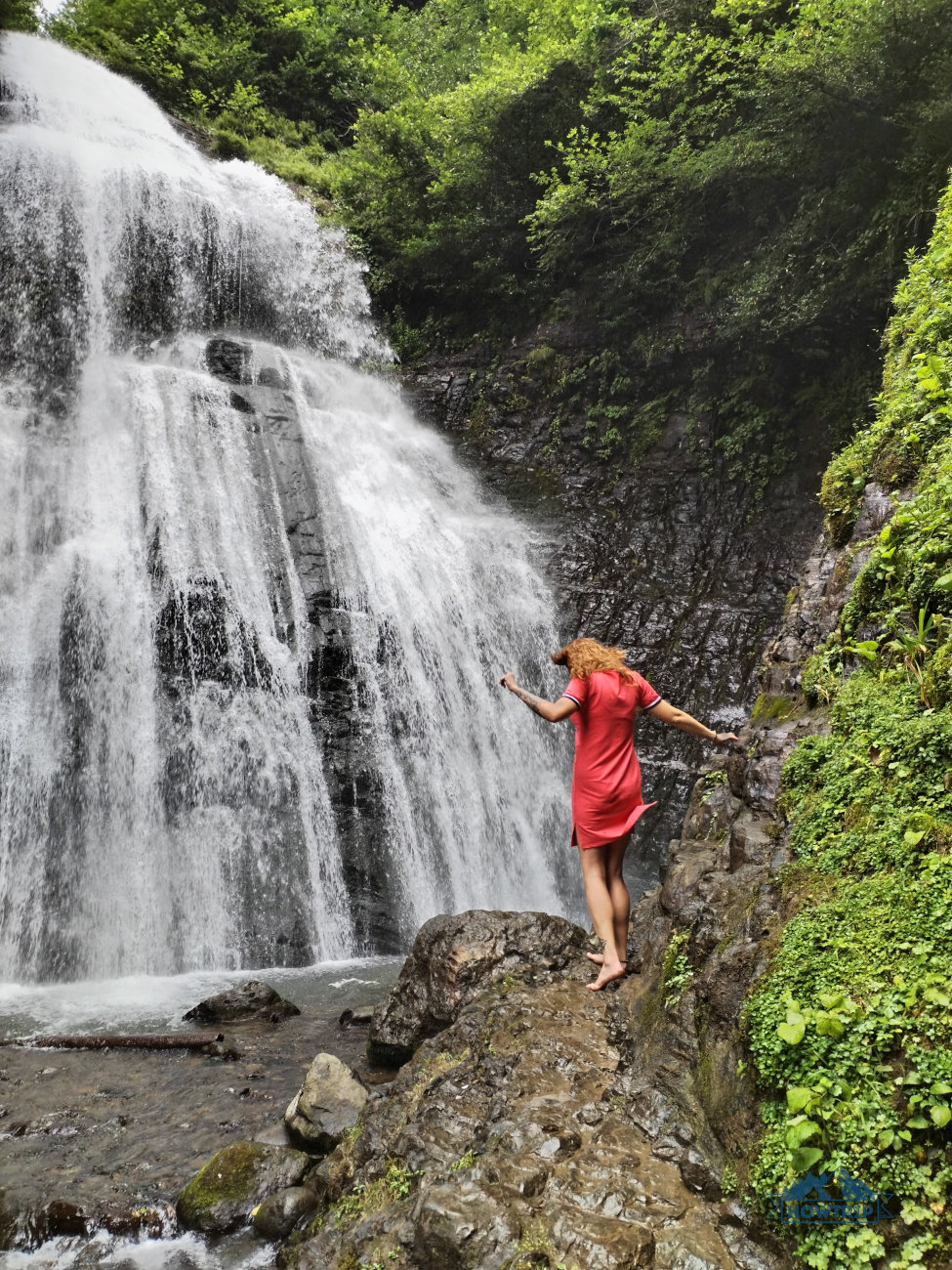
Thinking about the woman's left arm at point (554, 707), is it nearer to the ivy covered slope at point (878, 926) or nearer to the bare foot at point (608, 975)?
the ivy covered slope at point (878, 926)

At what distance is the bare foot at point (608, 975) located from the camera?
415cm

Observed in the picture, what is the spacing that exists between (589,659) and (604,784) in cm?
68

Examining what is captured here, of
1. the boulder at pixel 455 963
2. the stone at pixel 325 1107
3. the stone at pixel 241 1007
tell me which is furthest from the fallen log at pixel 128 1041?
the stone at pixel 325 1107

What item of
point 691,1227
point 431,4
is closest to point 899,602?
point 691,1227

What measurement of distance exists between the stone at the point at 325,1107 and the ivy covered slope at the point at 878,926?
7.90 ft

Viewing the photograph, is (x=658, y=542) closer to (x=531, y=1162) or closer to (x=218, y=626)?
(x=218, y=626)

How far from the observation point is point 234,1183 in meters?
3.66

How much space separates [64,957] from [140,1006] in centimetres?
157

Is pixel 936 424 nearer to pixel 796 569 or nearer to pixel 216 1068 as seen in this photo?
pixel 216 1068

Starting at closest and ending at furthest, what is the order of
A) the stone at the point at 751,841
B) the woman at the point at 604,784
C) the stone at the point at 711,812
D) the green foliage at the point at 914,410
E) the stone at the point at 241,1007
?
the stone at the point at 751,841 < the woman at the point at 604,784 < the stone at the point at 711,812 < the green foliage at the point at 914,410 < the stone at the point at 241,1007

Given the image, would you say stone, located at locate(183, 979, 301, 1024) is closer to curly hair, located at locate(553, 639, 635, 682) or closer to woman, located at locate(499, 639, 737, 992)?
woman, located at locate(499, 639, 737, 992)

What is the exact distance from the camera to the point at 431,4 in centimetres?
2319

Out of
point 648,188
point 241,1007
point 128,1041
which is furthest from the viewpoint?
point 648,188

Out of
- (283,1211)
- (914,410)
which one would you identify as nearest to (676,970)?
(283,1211)
